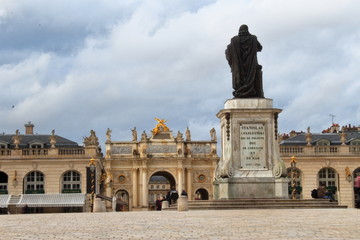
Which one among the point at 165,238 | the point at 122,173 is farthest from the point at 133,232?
the point at 122,173

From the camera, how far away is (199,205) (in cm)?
3122

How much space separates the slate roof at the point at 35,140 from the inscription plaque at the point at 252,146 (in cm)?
5656

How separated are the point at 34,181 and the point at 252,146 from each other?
55.4 meters

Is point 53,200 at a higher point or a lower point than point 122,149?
lower

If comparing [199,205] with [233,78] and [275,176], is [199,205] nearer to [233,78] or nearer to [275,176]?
[275,176]

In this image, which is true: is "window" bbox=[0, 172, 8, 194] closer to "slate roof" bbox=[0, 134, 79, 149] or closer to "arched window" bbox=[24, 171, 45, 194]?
"arched window" bbox=[24, 171, 45, 194]

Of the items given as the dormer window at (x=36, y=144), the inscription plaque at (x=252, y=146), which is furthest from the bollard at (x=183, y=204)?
the dormer window at (x=36, y=144)

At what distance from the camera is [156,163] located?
98062 millimetres

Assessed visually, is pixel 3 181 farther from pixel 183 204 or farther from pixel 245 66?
pixel 183 204

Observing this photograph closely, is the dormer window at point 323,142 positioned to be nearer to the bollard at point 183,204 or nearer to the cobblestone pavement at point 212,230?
the bollard at point 183,204

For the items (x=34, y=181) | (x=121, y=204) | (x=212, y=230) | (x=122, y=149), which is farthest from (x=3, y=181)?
(x=212, y=230)

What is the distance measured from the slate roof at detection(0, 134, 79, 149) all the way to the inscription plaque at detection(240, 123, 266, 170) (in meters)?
56.6

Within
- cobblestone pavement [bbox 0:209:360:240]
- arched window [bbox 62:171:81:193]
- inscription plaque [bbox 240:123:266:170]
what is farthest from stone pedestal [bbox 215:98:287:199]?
arched window [bbox 62:171:81:193]

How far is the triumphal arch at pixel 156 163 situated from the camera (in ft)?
320
